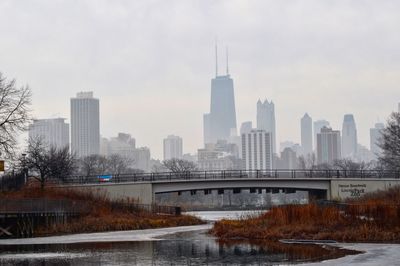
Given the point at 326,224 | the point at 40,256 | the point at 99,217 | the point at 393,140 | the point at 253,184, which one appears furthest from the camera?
the point at 393,140

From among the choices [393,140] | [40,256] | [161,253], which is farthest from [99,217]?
[393,140]

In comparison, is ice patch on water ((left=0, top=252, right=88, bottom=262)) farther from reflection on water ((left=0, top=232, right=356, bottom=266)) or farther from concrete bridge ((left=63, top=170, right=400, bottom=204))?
concrete bridge ((left=63, top=170, right=400, bottom=204))

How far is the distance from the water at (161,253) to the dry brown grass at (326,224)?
3339 millimetres

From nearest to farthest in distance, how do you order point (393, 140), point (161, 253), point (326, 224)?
point (161, 253) → point (326, 224) → point (393, 140)

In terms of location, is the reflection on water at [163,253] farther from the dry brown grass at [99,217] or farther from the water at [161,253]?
the dry brown grass at [99,217]

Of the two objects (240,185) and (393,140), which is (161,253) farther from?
(393,140)

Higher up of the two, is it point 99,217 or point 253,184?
point 253,184

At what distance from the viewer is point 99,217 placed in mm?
68000

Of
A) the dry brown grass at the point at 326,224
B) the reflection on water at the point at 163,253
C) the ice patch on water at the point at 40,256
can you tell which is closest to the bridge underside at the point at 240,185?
the dry brown grass at the point at 326,224

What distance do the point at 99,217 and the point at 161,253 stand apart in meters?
31.2

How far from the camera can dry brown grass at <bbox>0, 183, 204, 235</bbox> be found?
210 feet

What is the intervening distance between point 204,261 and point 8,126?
50.1 meters

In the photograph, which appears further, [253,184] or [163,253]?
[253,184]

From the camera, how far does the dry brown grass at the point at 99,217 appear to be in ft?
210
